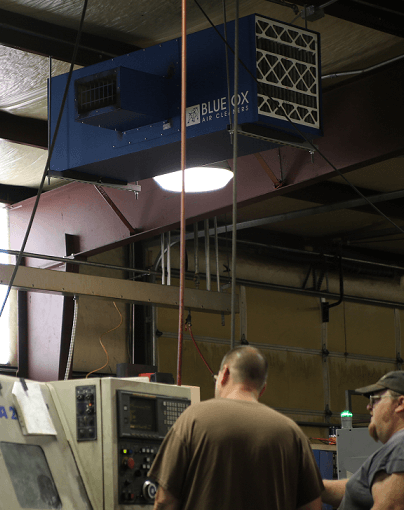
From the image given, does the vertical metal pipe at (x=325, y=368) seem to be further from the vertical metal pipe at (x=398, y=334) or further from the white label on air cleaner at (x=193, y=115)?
the white label on air cleaner at (x=193, y=115)

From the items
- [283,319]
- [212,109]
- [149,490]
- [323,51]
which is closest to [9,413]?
[149,490]

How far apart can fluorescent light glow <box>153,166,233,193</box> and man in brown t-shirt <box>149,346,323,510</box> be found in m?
2.60

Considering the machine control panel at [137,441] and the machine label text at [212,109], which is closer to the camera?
the machine control panel at [137,441]

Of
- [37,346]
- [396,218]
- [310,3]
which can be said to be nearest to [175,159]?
[310,3]

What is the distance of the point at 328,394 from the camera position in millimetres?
11250

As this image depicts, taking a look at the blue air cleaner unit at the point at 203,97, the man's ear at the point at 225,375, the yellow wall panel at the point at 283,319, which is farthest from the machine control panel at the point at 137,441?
the yellow wall panel at the point at 283,319

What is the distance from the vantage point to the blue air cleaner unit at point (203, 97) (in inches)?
167

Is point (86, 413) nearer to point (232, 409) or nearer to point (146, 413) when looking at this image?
point (146, 413)

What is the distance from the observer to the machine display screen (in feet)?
11.3

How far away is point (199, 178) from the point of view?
5.28 m

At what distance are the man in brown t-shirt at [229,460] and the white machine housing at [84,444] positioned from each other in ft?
2.33

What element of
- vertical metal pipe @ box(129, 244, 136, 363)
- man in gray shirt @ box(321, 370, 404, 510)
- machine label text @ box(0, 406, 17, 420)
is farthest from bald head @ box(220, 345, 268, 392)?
vertical metal pipe @ box(129, 244, 136, 363)

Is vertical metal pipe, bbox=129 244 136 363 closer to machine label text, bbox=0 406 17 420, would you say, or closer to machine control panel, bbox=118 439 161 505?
machine control panel, bbox=118 439 161 505

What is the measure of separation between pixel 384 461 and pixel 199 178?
2.78 metres
